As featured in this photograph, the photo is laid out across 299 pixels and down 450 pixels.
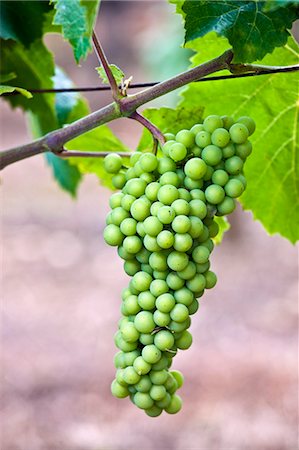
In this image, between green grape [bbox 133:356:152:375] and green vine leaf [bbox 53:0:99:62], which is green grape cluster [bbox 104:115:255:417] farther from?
green vine leaf [bbox 53:0:99:62]

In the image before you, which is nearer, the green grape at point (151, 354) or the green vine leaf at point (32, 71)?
the green grape at point (151, 354)

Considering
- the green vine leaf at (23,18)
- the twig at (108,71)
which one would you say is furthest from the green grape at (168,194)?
the green vine leaf at (23,18)

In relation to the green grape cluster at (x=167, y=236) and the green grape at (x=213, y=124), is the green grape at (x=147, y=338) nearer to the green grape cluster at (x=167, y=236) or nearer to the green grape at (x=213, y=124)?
the green grape cluster at (x=167, y=236)

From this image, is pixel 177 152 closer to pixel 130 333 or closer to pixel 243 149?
pixel 243 149

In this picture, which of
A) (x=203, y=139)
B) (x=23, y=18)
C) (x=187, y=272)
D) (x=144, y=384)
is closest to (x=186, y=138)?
(x=203, y=139)

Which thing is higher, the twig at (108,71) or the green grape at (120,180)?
the twig at (108,71)

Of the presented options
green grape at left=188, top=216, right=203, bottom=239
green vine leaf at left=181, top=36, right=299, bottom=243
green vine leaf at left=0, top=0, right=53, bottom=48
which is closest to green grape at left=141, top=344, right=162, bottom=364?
green grape at left=188, top=216, right=203, bottom=239

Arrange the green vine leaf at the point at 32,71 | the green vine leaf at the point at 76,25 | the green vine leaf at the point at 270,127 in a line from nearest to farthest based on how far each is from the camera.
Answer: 1. the green vine leaf at the point at 76,25
2. the green vine leaf at the point at 270,127
3. the green vine leaf at the point at 32,71

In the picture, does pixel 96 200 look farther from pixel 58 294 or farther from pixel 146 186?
pixel 146 186

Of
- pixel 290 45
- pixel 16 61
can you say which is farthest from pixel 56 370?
pixel 290 45
